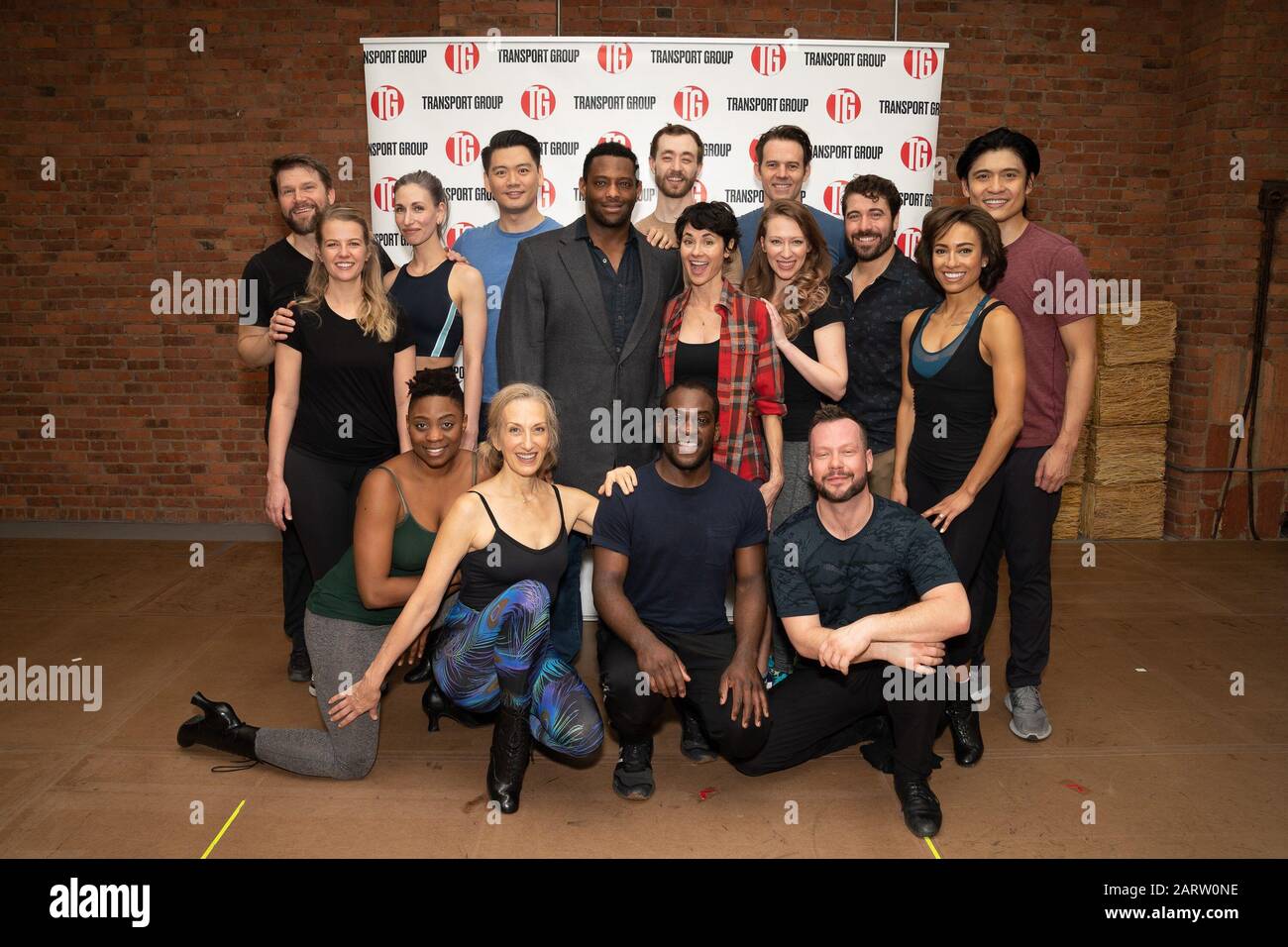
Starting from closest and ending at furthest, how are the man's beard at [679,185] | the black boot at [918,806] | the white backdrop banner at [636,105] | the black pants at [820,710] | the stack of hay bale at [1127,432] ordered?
1. the black boot at [918,806]
2. the black pants at [820,710]
3. the man's beard at [679,185]
4. the white backdrop banner at [636,105]
5. the stack of hay bale at [1127,432]

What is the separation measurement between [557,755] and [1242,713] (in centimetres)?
259

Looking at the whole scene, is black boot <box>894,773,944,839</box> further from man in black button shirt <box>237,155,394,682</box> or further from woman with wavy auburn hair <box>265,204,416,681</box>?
man in black button shirt <box>237,155,394,682</box>

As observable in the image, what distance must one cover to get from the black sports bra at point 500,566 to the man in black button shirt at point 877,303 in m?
1.28

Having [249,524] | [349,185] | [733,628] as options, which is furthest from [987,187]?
[249,524]

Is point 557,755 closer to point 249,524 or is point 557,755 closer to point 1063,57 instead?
point 249,524

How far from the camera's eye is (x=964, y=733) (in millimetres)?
3416

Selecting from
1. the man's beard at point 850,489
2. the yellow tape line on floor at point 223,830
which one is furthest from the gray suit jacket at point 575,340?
the yellow tape line on floor at point 223,830

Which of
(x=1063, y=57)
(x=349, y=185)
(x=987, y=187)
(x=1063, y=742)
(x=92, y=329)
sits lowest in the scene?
(x=1063, y=742)

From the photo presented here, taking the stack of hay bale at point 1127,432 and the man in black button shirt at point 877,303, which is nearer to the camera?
the man in black button shirt at point 877,303

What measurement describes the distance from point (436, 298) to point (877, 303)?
5.59 feet

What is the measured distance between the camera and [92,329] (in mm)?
6574

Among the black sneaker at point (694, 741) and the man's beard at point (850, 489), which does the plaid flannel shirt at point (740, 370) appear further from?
the black sneaker at point (694, 741)

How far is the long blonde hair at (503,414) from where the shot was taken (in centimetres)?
316

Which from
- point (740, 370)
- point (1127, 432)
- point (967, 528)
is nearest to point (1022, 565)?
point (967, 528)
